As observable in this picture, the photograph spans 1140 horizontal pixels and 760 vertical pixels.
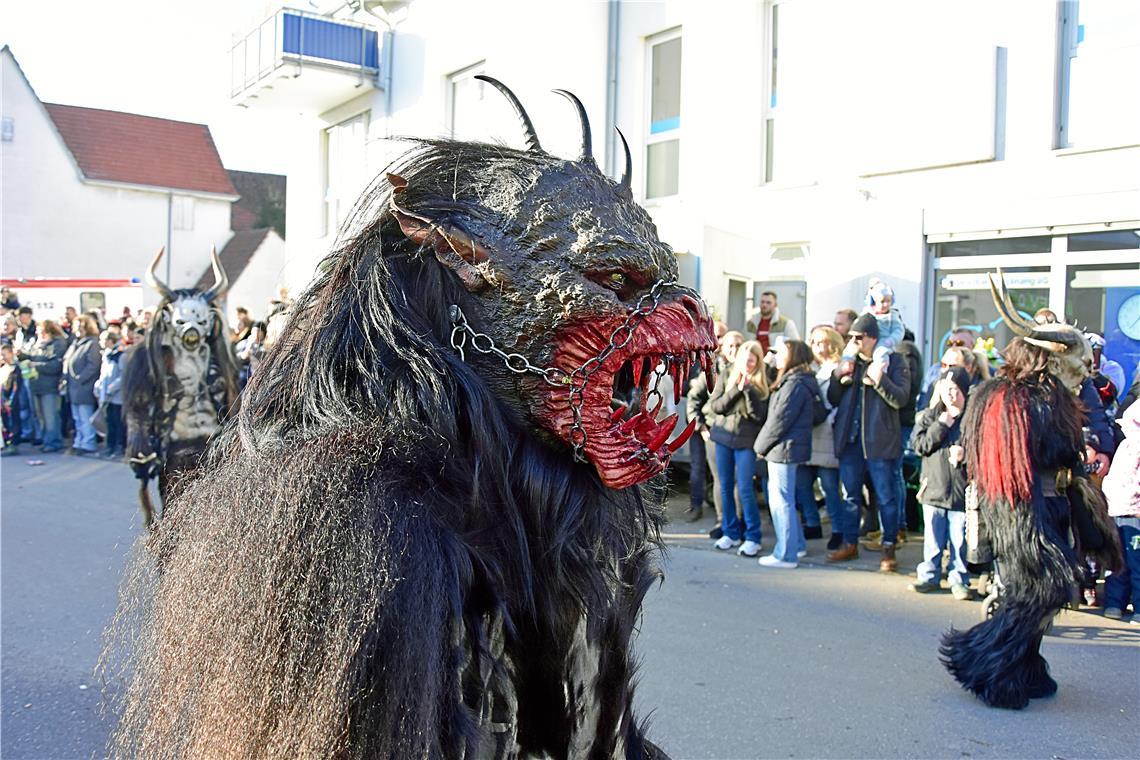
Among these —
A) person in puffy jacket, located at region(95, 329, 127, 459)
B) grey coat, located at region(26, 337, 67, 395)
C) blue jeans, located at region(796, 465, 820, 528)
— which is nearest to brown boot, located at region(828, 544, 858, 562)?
blue jeans, located at region(796, 465, 820, 528)

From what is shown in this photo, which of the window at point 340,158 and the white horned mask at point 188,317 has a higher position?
the window at point 340,158

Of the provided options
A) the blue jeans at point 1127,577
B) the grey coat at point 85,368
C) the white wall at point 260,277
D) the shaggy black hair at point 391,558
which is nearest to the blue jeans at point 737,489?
the blue jeans at point 1127,577

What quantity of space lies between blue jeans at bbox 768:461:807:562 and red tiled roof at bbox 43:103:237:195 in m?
28.1

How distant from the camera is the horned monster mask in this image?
139 centimetres

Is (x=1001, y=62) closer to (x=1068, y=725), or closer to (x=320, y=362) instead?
(x=1068, y=725)

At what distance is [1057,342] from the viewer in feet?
15.0

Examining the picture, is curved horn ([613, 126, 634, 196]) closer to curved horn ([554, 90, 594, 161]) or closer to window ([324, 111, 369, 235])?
curved horn ([554, 90, 594, 161])

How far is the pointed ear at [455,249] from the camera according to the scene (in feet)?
4.60

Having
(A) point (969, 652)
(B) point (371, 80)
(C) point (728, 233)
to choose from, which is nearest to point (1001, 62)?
(C) point (728, 233)

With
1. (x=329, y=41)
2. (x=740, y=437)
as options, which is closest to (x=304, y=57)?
(x=329, y=41)

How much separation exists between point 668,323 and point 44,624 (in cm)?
539

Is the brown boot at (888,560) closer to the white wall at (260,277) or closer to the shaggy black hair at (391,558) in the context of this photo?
the shaggy black hair at (391,558)

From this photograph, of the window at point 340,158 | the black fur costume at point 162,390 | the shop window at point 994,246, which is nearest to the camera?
the black fur costume at point 162,390

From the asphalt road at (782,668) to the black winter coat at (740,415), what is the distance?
3.33ft
